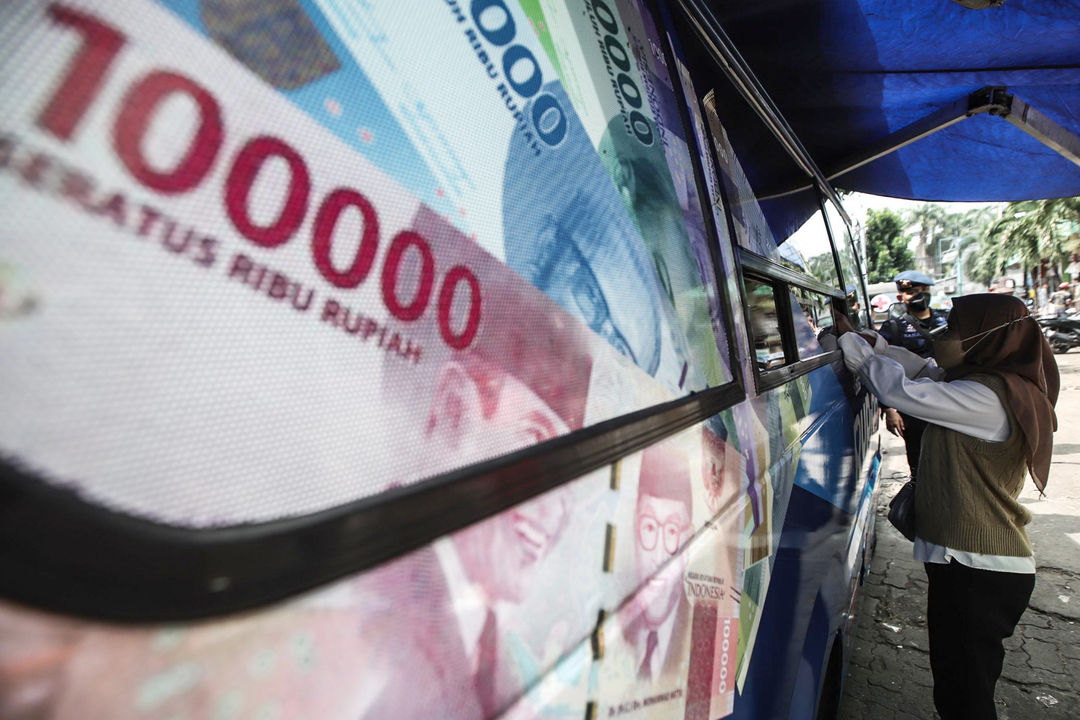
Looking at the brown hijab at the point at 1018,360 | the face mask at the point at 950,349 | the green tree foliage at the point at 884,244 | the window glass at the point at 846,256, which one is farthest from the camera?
the green tree foliage at the point at 884,244

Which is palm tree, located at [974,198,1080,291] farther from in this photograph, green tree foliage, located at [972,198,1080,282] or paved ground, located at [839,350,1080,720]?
paved ground, located at [839,350,1080,720]

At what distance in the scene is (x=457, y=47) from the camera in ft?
2.28

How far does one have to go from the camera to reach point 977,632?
221 centimetres

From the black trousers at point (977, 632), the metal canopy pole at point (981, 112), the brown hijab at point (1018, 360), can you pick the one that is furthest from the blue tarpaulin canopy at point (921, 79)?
the black trousers at point (977, 632)

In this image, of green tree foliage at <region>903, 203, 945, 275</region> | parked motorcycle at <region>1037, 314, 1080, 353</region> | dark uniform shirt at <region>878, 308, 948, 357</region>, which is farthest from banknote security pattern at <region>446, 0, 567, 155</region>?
green tree foliage at <region>903, 203, 945, 275</region>

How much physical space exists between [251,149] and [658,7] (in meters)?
1.14

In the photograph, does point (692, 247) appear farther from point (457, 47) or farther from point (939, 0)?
point (939, 0)

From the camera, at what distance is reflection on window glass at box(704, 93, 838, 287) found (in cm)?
167

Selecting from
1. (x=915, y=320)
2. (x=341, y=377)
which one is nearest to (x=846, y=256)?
(x=915, y=320)

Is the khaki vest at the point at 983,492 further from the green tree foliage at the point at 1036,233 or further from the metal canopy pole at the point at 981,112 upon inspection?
the green tree foliage at the point at 1036,233

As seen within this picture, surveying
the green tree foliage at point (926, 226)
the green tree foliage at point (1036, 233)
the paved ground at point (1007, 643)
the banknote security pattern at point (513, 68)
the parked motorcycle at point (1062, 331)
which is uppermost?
the green tree foliage at point (926, 226)

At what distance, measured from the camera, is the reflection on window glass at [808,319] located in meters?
2.39

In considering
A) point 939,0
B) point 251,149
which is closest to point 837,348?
point 939,0

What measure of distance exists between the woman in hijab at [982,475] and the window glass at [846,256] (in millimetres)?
1583
